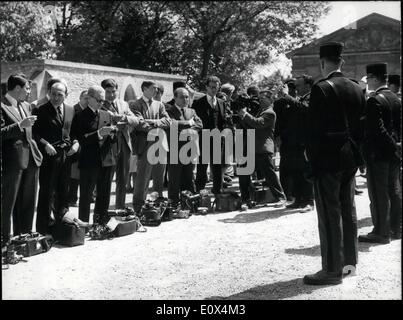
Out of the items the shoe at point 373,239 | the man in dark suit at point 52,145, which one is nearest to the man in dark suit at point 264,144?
the shoe at point 373,239

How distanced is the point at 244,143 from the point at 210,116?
78cm

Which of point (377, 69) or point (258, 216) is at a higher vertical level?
point (377, 69)

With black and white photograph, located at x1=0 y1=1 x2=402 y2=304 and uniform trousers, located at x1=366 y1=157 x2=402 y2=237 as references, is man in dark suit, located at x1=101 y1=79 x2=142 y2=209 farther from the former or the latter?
uniform trousers, located at x1=366 y1=157 x2=402 y2=237

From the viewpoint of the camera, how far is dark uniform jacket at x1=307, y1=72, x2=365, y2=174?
15.5 feet

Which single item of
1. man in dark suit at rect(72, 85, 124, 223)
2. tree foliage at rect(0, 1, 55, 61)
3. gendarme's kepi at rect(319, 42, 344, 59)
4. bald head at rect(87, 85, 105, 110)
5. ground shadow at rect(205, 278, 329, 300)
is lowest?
ground shadow at rect(205, 278, 329, 300)

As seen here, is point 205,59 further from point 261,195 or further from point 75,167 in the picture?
point 75,167

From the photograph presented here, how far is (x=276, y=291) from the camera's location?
4680 millimetres

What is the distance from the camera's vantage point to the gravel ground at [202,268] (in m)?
4.57

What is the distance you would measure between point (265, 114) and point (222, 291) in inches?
198

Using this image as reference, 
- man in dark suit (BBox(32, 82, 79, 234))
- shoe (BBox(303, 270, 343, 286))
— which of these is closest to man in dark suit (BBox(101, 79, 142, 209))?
man in dark suit (BBox(32, 82, 79, 234))

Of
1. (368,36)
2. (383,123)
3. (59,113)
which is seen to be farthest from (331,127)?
(368,36)
